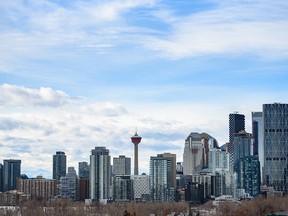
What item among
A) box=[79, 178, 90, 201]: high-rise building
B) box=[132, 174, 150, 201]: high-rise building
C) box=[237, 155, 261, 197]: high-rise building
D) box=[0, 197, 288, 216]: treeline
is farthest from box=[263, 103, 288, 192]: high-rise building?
box=[0, 197, 288, 216]: treeline

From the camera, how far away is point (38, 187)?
168m

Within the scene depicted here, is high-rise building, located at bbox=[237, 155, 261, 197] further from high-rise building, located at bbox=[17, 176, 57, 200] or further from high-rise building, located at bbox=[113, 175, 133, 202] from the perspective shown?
high-rise building, located at bbox=[17, 176, 57, 200]

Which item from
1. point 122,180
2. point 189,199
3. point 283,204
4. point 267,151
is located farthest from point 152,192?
point 283,204

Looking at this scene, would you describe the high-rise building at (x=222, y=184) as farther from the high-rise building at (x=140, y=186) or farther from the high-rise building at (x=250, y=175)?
the high-rise building at (x=140, y=186)

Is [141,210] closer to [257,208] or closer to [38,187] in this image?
[257,208]

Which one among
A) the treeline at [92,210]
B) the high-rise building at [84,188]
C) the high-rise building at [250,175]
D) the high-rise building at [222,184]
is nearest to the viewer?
the treeline at [92,210]

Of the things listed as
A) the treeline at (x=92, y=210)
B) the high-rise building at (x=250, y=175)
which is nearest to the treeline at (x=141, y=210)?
the treeline at (x=92, y=210)

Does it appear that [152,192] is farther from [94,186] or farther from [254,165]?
[254,165]

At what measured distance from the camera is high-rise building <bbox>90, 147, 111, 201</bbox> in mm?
162875

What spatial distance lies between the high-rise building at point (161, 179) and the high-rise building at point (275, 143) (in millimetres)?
24300

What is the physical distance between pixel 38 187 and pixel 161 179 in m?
29.5

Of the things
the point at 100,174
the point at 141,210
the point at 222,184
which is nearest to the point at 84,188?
the point at 100,174

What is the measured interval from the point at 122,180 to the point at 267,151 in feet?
134

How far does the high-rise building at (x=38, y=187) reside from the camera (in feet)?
542
